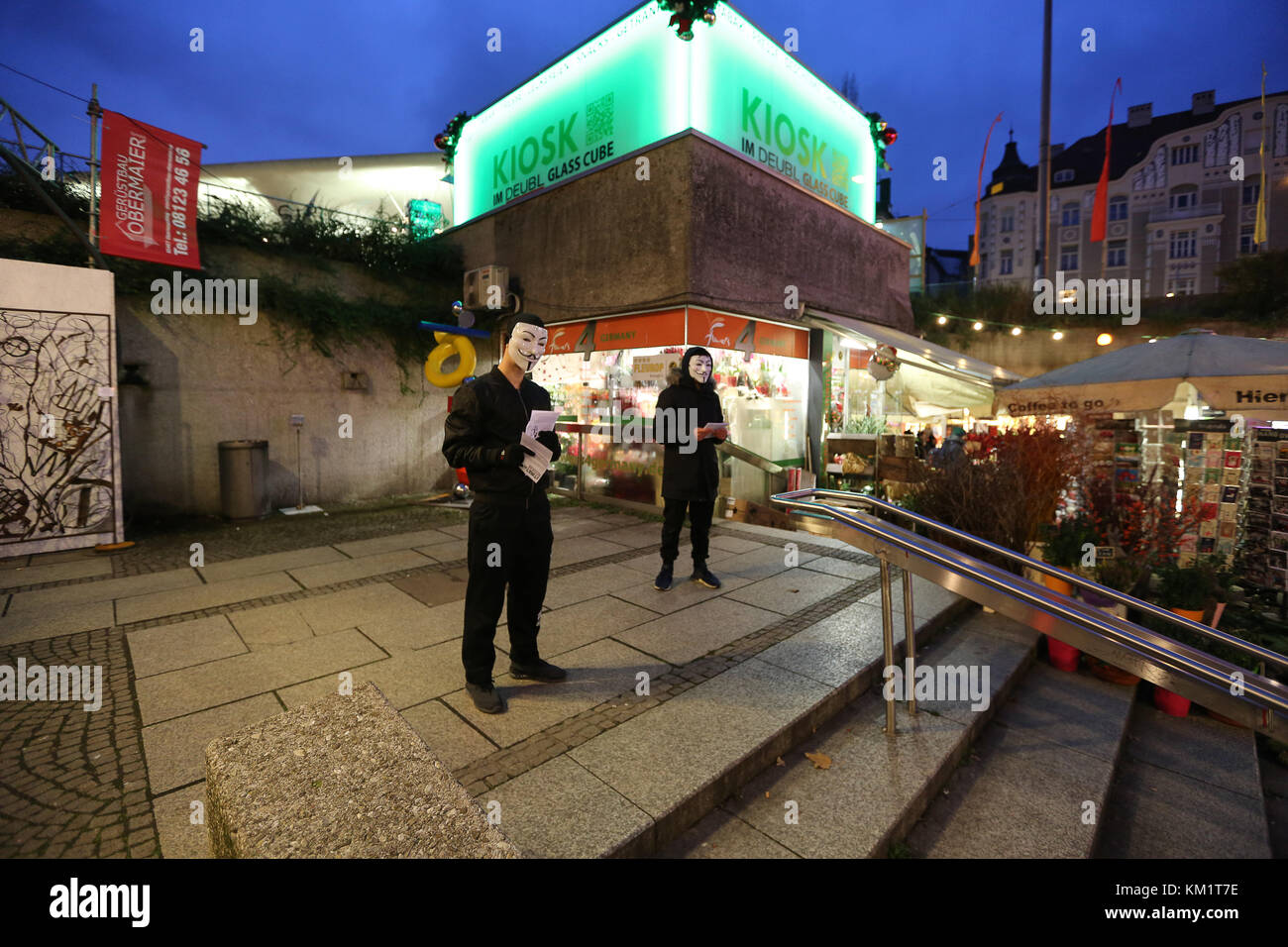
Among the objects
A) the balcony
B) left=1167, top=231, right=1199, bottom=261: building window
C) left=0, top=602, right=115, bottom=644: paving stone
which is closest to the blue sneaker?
left=0, top=602, right=115, bottom=644: paving stone

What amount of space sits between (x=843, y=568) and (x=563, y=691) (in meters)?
3.62

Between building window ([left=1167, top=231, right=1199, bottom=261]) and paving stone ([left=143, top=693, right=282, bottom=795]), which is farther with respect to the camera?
building window ([left=1167, top=231, right=1199, bottom=261])

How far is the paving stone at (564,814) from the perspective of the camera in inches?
81.9

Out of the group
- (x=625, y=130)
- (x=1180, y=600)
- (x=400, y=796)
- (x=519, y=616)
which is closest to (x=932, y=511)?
(x=1180, y=600)

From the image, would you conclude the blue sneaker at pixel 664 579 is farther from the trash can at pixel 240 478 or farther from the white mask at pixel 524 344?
the trash can at pixel 240 478

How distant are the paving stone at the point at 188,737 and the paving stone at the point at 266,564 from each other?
9.54 feet

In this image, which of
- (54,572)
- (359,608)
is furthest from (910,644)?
(54,572)

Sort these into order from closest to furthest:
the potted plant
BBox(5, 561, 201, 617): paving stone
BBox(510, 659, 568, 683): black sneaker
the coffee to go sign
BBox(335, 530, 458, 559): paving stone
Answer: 1. BBox(510, 659, 568, 683): black sneaker
2. the potted plant
3. BBox(5, 561, 201, 617): paving stone
4. BBox(335, 530, 458, 559): paving stone
5. the coffee to go sign

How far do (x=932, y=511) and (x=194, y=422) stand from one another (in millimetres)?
9818

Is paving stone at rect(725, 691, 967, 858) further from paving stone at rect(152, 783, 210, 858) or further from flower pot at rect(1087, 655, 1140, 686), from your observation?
paving stone at rect(152, 783, 210, 858)

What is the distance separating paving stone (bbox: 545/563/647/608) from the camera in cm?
489

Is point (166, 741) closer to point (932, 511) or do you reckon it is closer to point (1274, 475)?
point (932, 511)

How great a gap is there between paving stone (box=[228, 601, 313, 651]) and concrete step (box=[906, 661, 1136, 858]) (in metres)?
4.01

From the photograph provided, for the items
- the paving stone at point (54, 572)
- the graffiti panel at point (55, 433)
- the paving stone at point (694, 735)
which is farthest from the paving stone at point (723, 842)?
the graffiti panel at point (55, 433)
